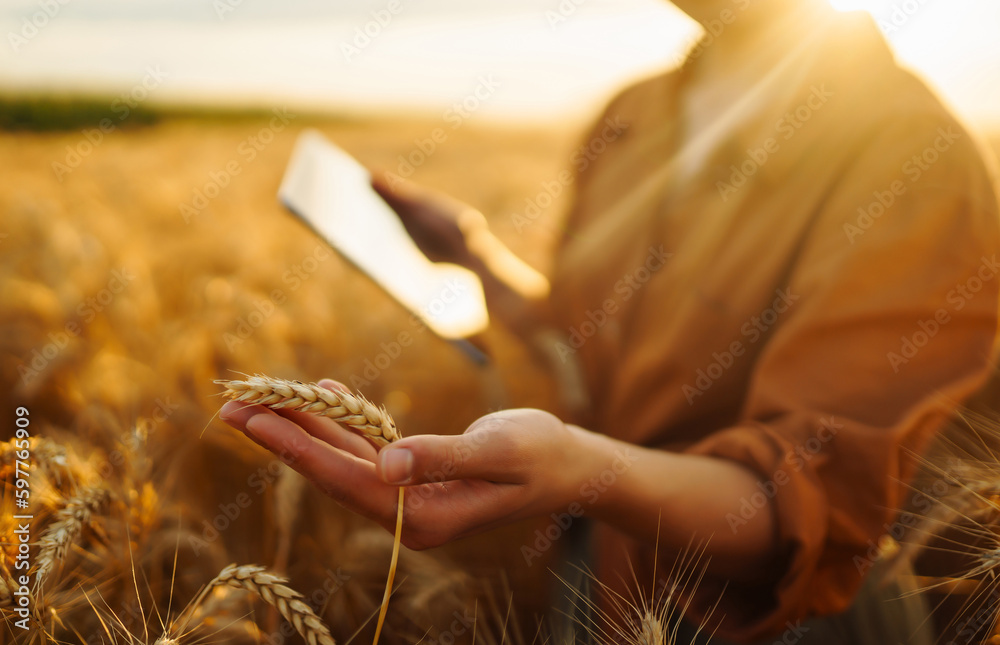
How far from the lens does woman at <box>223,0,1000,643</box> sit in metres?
0.75

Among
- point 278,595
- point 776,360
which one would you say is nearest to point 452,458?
point 278,595

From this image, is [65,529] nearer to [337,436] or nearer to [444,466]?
[337,436]

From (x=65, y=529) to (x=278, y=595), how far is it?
41 cm

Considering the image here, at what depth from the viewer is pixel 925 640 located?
1146mm

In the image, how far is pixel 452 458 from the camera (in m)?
0.64

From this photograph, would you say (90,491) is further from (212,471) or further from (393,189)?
(393,189)

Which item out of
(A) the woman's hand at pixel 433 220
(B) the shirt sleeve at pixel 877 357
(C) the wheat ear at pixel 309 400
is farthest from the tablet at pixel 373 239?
(B) the shirt sleeve at pixel 877 357

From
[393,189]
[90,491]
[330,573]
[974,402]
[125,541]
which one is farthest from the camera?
[393,189]

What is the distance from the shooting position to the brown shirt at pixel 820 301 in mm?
888

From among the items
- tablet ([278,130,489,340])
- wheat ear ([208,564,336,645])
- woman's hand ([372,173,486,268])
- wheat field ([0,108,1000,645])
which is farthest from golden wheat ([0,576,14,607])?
woman's hand ([372,173,486,268])

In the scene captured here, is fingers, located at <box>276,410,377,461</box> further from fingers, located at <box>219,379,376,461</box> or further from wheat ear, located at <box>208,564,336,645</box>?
wheat ear, located at <box>208,564,336,645</box>

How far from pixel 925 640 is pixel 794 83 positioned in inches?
48.1

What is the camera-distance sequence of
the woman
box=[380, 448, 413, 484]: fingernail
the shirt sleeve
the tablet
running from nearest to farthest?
box=[380, 448, 413, 484]: fingernail
the woman
the shirt sleeve
the tablet

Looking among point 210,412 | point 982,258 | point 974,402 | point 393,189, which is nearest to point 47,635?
point 210,412
